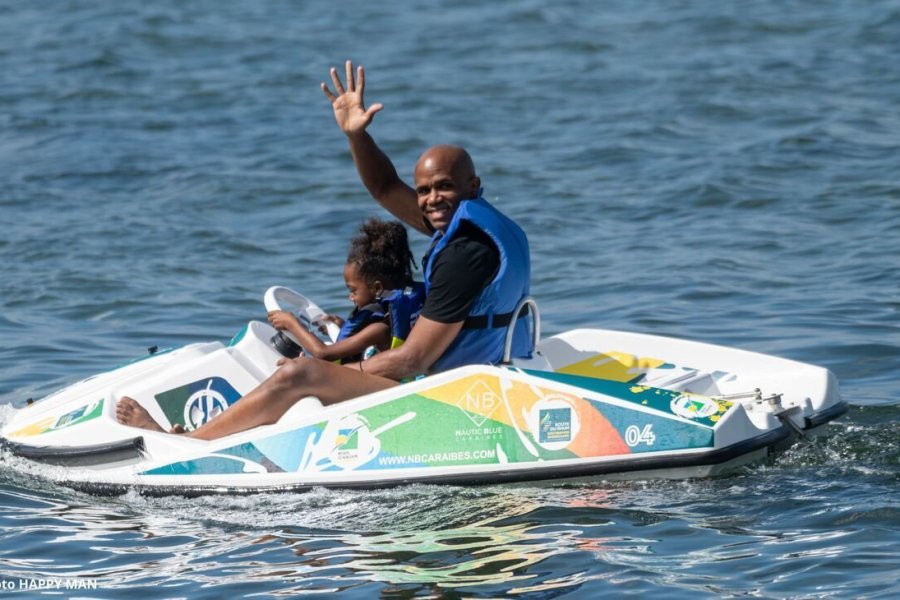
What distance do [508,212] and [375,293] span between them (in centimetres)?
678

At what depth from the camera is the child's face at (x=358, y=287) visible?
23.0ft

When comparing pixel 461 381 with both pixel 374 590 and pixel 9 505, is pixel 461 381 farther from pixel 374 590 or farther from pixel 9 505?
pixel 9 505

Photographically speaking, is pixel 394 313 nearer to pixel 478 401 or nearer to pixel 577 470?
pixel 478 401

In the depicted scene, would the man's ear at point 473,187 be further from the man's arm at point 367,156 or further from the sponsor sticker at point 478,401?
the sponsor sticker at point 478,401

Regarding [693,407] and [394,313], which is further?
[394,313]

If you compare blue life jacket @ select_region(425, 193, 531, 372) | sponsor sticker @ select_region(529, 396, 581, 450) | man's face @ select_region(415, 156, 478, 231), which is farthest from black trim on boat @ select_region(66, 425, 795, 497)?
man's face @ select_region(415, 156, 478, 231)

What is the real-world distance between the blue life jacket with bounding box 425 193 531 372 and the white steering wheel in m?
0.82

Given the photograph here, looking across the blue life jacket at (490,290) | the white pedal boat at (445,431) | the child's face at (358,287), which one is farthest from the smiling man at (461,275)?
the child's face at (358,287)

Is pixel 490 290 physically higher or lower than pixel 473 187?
lower

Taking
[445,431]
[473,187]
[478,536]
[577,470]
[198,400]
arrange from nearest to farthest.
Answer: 1. [478,536]
2. [577,470]
3. [445,431]
4. [473,187]
5. [198,400]

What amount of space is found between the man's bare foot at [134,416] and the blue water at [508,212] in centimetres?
40

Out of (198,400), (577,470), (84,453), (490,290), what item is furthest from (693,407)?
(84,453)

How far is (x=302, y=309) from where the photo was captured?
7.64 meters

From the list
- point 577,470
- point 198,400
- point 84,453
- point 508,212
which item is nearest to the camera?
point 577,470
